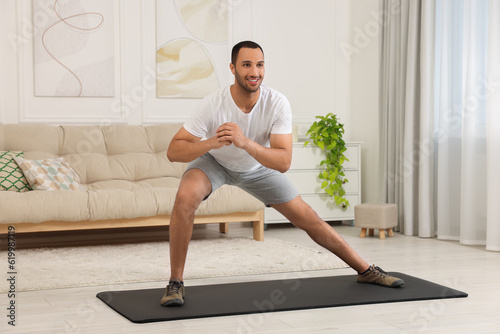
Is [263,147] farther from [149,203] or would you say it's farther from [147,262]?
[149,203]

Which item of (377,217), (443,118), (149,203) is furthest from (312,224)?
(443,118)

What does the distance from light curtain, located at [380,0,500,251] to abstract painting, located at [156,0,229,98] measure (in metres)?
1.43

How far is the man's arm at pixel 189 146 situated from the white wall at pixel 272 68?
2670mm

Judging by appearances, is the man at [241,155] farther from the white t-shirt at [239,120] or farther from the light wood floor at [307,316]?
the light wood floor at [307,316]

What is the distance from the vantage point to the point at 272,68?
574 cm

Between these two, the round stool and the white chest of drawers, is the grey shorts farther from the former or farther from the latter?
the white chest of drawers

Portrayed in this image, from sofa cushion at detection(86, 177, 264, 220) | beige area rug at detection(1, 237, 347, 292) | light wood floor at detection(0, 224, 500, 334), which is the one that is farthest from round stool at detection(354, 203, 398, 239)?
light wood floor at detection(0, 224, 500, 334)

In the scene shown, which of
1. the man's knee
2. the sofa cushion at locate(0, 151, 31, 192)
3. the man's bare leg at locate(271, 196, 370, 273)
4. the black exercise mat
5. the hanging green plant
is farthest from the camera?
the hanging green plant

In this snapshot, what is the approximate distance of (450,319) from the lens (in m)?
2.46

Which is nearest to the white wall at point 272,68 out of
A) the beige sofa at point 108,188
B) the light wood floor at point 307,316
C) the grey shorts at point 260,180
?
the beige sofa at point 108,188

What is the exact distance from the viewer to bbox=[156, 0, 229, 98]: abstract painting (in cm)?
541

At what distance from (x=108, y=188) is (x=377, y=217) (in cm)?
203

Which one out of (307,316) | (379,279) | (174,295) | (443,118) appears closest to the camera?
(307,316)

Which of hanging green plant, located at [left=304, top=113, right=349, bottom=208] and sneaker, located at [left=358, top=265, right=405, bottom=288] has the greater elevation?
hanging green plant, located at [left=304, top=113, right=349, bottom=208]
